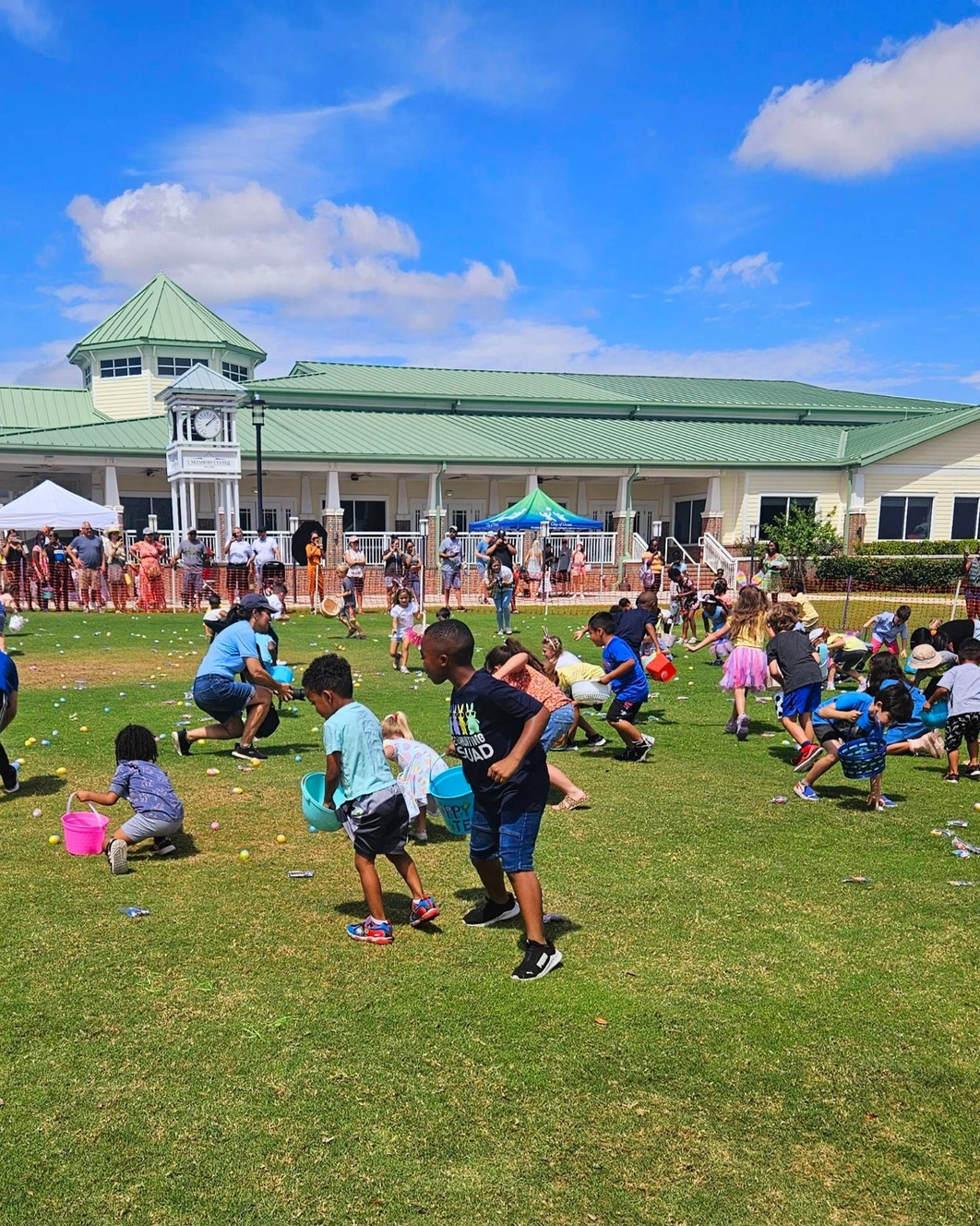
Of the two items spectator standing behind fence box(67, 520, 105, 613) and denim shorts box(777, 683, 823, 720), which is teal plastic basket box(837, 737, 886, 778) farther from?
spectator standing behind fence box(67, 520, 105, 613)

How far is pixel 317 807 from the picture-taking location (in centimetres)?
577

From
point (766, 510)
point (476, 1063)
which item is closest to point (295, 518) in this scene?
point (766, 510)

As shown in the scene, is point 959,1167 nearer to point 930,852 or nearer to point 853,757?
point 930,852

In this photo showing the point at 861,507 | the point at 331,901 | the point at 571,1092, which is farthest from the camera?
the point at 861,507

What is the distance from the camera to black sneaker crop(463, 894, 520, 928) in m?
5.61

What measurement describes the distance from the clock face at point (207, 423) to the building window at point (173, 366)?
9.29m

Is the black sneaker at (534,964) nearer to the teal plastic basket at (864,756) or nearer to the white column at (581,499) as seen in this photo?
the teal plastic basket at (864,756)

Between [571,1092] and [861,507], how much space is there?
119 ft

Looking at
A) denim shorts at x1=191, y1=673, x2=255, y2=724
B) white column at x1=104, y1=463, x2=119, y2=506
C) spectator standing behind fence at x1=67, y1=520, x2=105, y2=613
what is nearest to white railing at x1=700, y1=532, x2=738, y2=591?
spectator standing behind fence at x1=67, y1=520, x2=105, y2=613

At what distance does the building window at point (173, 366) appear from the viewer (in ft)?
122

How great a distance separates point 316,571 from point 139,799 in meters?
20.3

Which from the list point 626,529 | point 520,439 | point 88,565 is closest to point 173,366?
point 520,439

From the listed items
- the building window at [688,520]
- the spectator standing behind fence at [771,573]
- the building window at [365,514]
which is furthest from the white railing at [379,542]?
the building window at [688,520]

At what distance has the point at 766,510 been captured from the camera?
1473 inches
